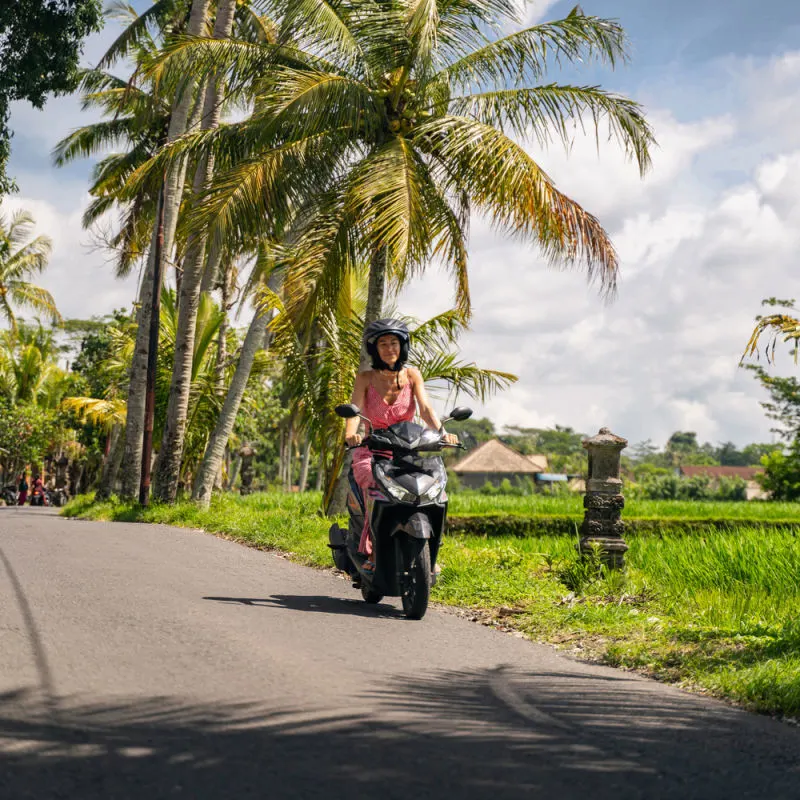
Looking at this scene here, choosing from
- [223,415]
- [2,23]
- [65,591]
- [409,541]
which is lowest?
[65,591]

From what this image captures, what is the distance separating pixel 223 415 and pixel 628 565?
35.6 feet

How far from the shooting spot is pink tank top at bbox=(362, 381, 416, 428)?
24.8 feet

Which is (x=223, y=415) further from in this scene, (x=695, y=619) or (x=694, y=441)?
(x=694, y=441)

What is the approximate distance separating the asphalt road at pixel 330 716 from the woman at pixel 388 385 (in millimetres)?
1512

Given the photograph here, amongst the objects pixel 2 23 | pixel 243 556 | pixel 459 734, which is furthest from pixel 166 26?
pixel 459 734

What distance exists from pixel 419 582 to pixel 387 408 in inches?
57.8

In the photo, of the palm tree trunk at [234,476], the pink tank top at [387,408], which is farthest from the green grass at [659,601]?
the palm tree trunk at [234,476]

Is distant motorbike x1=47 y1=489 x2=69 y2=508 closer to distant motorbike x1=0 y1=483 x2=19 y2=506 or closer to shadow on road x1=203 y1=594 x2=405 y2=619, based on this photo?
distant motorbike x1=0 y1=483 x2=19 y2=506

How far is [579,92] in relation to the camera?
1408 cm

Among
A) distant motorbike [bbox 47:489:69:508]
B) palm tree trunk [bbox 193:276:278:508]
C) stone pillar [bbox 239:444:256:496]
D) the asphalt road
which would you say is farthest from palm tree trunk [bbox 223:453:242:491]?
the asphalt road

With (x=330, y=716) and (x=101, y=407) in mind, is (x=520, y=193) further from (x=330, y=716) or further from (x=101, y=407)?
(x=101, y=407)

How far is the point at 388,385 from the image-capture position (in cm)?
764

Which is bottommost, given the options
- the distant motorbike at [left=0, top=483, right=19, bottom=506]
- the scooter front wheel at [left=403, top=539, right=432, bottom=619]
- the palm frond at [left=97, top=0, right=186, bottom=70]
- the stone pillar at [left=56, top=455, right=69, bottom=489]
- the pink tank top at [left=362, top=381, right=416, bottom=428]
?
the distant motorbike at [left=0, top=483, right=19, bottom=506]

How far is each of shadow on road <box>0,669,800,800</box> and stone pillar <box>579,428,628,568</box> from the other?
452 centimetres
